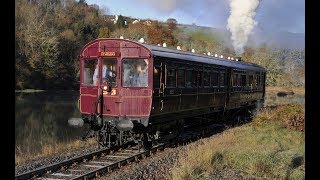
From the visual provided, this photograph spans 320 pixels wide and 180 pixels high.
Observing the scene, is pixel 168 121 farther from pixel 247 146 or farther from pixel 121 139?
pixel 247 146

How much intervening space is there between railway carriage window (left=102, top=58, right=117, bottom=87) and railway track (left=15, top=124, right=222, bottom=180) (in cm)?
210

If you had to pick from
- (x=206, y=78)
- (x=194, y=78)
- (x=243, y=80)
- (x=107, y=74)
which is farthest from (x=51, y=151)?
(x=243, y=80)

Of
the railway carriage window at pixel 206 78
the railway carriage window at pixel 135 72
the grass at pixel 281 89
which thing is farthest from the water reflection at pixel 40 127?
the grass at pixel 281 89

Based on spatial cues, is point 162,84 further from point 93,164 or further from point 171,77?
point 93,164

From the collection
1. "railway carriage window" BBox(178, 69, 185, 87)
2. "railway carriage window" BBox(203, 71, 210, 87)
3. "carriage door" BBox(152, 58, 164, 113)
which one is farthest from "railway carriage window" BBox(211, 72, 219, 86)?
"carriage door" BBox(152, 58, 164, 113)

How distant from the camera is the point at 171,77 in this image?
13078mm

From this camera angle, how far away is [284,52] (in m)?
70.8

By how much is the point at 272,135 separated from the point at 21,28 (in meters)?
44.9

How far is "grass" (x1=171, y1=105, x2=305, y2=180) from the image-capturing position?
9.03 meters

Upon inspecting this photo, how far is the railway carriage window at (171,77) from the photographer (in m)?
12.9

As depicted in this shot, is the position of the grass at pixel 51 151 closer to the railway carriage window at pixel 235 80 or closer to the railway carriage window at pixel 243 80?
the railway carriage window at pixel 235 80

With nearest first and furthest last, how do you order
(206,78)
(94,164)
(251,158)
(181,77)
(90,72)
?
(251,158) < (94,164) < (90,72) < (181,77) < (206,78)

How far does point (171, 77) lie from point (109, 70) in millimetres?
1914
